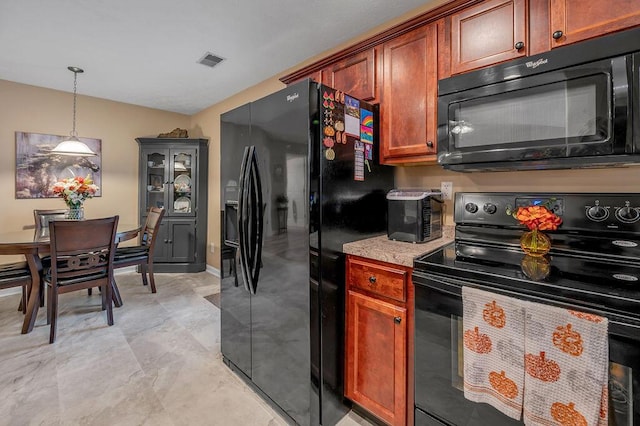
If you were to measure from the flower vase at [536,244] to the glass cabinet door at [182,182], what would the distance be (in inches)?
162

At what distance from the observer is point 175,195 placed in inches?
174

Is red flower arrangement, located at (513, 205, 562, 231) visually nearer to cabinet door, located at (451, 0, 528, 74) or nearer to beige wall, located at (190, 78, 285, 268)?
cabinet door, located at (451, 0, 528, 74)

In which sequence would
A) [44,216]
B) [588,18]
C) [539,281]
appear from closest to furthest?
[539,281], [588,18], [44,216]

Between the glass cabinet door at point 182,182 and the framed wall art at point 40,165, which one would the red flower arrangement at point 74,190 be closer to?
the framed wall art at point 40,165

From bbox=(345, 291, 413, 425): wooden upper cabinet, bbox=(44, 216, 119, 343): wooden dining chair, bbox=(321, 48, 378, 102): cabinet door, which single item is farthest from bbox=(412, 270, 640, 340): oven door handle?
bbox=(44, 216, 119, 343): wooden dining chair

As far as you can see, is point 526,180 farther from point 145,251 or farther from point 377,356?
point 145,251

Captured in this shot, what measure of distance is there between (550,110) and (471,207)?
602 mm

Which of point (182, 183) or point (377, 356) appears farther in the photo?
point (182, 183)

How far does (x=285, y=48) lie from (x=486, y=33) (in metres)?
1.74

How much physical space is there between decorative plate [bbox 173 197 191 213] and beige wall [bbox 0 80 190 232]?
2.09 feet

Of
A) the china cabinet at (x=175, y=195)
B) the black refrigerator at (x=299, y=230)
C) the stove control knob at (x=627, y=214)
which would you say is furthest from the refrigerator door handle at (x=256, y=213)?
the china cabinet at (x=175, y=195)

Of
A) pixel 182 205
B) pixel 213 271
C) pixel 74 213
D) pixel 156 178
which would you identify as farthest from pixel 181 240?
pixel 74 213

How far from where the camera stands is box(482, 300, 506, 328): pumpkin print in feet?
3.40

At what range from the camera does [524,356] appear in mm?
1000
